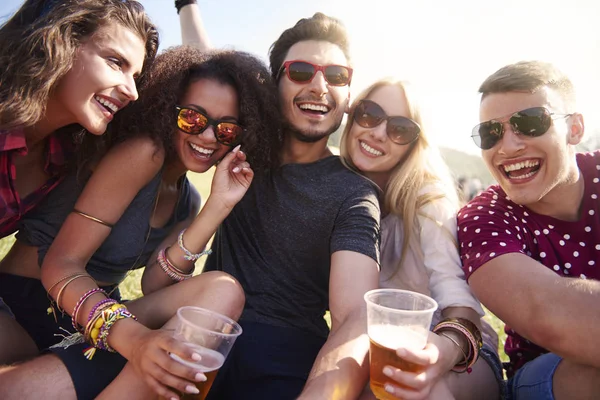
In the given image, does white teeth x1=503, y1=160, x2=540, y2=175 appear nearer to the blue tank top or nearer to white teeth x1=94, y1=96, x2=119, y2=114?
the blue tank top

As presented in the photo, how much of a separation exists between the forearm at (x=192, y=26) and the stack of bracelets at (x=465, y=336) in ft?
11.8

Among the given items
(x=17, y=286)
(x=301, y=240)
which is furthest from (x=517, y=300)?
(x=17, y=286)

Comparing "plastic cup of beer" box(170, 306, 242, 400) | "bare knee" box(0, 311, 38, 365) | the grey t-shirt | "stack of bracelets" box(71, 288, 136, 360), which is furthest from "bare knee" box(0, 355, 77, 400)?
the grey t-shirt

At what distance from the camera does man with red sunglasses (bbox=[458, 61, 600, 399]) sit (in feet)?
7.52

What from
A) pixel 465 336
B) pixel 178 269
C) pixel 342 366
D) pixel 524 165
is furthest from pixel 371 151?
pixel 342 366

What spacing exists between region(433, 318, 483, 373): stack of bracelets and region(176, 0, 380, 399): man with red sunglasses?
453mm

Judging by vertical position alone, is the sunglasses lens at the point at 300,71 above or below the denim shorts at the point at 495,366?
above

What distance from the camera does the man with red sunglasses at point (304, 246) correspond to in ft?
8.48

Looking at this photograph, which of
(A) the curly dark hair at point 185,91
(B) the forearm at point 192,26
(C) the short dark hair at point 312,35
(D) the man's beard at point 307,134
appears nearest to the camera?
(A) the curly dark hair at point 185,91

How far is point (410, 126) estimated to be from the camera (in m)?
3.42

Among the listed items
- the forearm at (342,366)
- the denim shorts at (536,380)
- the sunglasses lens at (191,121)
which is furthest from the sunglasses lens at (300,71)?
the denim shorts at (536,380)

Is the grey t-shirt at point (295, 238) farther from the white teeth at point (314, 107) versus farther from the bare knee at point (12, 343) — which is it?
the bare knee at point (12, 343)

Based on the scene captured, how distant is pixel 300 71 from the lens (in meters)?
3.47

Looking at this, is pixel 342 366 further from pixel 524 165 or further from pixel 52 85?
pixel 52 85
